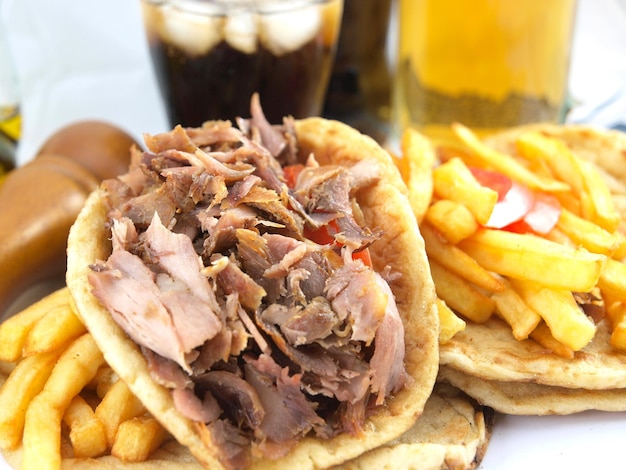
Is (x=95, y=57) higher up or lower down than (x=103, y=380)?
lower down

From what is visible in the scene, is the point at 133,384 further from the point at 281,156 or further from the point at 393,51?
the point at 393,51

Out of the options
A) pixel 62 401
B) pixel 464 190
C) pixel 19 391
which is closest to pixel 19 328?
pixel 19 391

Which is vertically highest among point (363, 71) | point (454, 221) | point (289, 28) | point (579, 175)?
point (289, 28)

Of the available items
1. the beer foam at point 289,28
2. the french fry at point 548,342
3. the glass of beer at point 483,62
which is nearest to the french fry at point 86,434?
the french fry at point 548,342

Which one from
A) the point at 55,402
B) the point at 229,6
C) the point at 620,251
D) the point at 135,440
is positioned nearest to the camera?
the point at 135,440

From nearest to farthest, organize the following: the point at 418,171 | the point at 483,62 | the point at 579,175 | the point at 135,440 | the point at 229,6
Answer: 1. the point at 135,440
2. the point at 418,171
3. the point at 579,175
4. the point at 229,6
5. the point at 483,62

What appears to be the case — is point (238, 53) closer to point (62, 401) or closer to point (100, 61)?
point (62, 401)

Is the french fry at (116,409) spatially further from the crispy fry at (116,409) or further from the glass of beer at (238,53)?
the glass of beer at (238,53)
